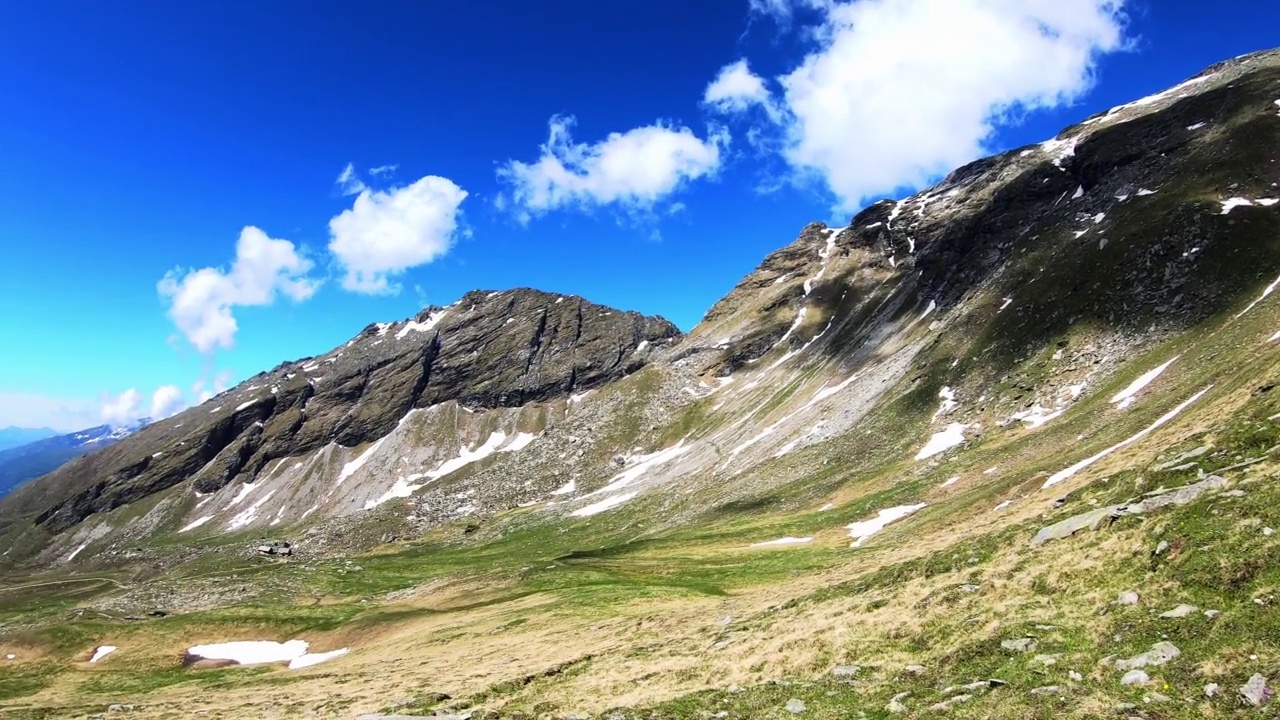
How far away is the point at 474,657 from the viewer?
39.1m

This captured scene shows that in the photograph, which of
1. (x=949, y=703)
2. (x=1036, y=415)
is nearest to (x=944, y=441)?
(x=1036, y=415)

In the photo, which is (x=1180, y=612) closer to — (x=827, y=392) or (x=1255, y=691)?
(x=1255, y=691)

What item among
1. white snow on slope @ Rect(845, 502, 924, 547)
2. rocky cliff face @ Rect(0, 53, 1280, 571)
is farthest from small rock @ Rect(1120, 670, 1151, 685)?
rocky cliff face @ Rect(0, 53, 1280, 571)

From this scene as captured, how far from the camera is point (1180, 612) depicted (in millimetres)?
14812

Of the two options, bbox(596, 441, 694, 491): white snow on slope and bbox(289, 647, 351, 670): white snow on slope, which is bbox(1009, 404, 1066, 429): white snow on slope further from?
bbox(596, 441, 694, 491): white snow on slope

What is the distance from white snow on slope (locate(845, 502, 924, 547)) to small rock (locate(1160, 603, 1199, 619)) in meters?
40.0

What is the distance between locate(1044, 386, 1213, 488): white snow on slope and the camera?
41.9m

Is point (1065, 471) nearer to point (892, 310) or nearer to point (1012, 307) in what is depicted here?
point (1012, 307)

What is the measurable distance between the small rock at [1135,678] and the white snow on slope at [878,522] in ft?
138

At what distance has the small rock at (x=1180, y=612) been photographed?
1466 centimetres

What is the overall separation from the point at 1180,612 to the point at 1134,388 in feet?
194

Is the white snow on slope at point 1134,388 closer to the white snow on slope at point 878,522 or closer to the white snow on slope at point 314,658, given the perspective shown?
the white snow on slope at point 878,522

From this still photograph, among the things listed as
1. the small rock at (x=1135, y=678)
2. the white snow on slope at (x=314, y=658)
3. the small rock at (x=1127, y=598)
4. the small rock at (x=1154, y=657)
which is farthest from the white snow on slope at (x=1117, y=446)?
the white snow on slope at (x=314, y=658)

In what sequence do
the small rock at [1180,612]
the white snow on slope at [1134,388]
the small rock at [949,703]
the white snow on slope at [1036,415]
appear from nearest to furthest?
the small rock at [1180,612], the small rock at [949,703], the white snow on slope at [1134,388], the white snow on slope at [1036,415]
